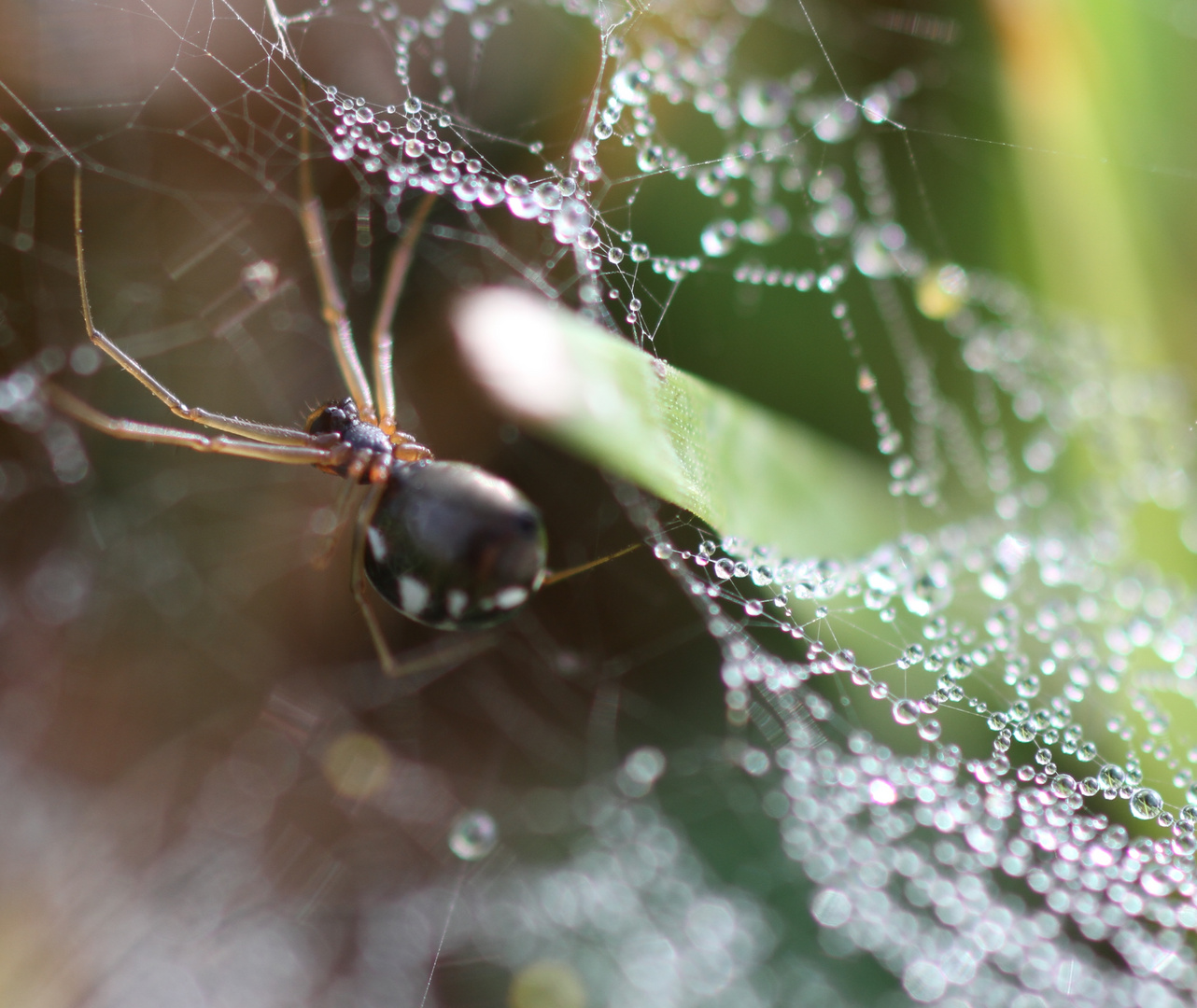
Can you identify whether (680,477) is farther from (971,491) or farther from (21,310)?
(21,310)

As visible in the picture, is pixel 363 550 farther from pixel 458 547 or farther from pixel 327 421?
pixel 327 421

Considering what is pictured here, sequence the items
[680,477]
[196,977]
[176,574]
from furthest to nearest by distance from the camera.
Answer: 1. [176,574]
2. [196,977]
3. [680,477]

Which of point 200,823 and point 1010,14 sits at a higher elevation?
point 1010,14

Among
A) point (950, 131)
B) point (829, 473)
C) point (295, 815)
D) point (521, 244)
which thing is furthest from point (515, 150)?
point (295, 815)

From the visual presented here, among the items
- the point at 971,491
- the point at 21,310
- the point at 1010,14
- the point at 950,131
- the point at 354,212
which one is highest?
the point at 1010,14

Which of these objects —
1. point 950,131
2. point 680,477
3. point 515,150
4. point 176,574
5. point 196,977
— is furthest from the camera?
point 176,574

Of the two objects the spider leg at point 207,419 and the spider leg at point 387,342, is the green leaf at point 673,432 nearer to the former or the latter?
the spider leg at point 387,342

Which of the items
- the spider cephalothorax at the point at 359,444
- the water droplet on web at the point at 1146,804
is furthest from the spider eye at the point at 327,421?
the water droplet on web at the point at 1146,804
